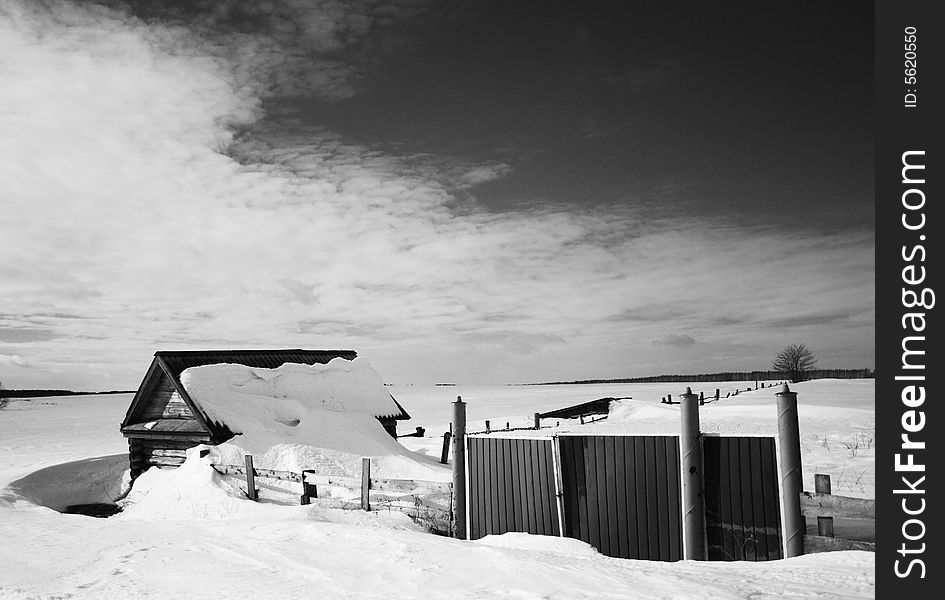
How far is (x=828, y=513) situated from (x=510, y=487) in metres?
4.76

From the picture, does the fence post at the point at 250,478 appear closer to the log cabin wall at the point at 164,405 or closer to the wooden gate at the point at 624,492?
the log cabin wall at the point at 164,405

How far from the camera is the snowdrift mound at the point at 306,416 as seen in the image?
57.6 ft

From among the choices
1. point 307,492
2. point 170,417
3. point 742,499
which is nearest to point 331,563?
point 742,499

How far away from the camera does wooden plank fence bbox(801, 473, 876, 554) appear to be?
27.0 ft

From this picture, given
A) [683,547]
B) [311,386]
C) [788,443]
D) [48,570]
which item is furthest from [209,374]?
[788,443]

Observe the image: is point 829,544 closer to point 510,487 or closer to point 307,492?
point 510,487

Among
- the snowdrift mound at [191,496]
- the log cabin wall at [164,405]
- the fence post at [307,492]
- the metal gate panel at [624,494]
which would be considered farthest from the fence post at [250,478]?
the metal gate panel at [624,494]

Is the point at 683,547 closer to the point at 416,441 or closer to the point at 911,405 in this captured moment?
the point at 911,405

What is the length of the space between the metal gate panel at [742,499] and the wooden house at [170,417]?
44.6ft

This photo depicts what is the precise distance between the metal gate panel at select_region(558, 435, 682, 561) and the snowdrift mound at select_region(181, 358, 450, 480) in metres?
6.94

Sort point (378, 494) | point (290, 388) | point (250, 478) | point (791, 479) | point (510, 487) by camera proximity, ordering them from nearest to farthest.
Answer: point (791, 479) → point (510, 487) → point (378, 494) → point (250, 478) → point (290, 388)

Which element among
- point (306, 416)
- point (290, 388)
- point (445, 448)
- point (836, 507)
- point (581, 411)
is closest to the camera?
point (836, 507)

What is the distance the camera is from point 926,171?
640cm

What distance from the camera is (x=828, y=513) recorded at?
28.1 feet
